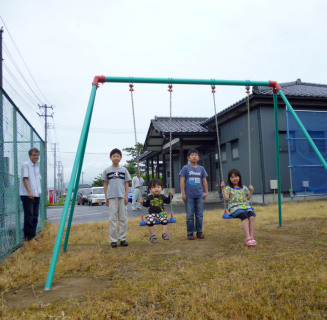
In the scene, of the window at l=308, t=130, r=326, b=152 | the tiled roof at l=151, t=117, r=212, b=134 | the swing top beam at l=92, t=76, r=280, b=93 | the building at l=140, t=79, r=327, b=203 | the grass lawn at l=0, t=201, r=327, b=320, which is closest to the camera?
the grass lawn at l=0, t=201, r=327, b=320

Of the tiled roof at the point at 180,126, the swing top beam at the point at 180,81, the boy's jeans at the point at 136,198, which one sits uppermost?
the tiled roof at the point at 180,126

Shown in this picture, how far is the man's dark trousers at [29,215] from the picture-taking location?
493 centimetres

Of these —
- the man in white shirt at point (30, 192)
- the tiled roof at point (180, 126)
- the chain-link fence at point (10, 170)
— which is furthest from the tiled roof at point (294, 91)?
the chain-link fence at point (10, 170)

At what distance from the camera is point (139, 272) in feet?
10.4

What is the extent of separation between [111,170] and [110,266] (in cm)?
180

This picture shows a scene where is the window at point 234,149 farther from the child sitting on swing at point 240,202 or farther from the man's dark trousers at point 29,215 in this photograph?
the man's dark trousers at point 29,215

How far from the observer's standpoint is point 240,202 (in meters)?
4.58

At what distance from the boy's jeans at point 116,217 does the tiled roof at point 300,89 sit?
823 cm

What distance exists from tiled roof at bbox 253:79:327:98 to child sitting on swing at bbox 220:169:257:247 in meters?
7.50

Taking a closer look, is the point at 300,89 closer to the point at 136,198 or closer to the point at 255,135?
the point at 255,135

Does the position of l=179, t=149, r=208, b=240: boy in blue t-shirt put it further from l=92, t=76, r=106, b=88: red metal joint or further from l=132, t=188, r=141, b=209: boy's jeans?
l=132, t=188, r=141, b=209: boy's jeans

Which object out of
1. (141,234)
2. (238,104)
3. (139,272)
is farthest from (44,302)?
(238,104)

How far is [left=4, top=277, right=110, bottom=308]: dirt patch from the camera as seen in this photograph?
2490 millimetres

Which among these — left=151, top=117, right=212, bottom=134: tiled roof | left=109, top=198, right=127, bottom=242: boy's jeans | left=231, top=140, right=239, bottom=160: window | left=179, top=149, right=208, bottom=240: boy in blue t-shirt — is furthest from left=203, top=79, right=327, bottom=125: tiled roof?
left=109, top=198, right=127, bottom=242: boy's jeans
